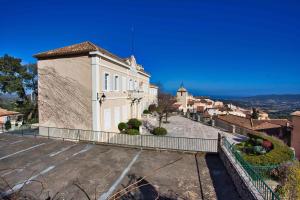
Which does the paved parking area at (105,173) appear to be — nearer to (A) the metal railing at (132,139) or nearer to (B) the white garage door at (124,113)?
(A) the metal railing at (132,139)

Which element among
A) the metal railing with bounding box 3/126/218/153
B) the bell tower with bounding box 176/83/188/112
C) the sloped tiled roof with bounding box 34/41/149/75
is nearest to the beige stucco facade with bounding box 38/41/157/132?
the sloped tiled roof with bounding box 34/41/149/75

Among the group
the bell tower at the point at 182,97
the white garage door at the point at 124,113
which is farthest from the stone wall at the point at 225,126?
the bell tower at the point at 182,97

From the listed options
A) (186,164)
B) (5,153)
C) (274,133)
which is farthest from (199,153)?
(274,133)

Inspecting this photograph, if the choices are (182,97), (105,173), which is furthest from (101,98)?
(182,97)

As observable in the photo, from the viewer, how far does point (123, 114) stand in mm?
21469

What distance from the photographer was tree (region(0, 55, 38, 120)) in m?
29.6

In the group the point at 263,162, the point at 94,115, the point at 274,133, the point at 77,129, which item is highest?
the point at 94,115

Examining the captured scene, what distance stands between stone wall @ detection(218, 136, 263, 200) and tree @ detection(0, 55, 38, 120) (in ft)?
95.9

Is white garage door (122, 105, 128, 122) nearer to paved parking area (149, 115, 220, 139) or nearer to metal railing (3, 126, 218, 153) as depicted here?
paved parking area (149, 115, 220, 139)

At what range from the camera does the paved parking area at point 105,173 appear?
7.09m

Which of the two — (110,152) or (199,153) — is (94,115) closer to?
(110,152)

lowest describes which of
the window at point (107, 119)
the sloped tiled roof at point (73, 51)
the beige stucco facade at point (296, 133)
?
the beige stucco facade at point (296, 133)

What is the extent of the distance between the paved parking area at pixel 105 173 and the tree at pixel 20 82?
64.8 ft

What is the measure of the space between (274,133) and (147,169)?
101ft
